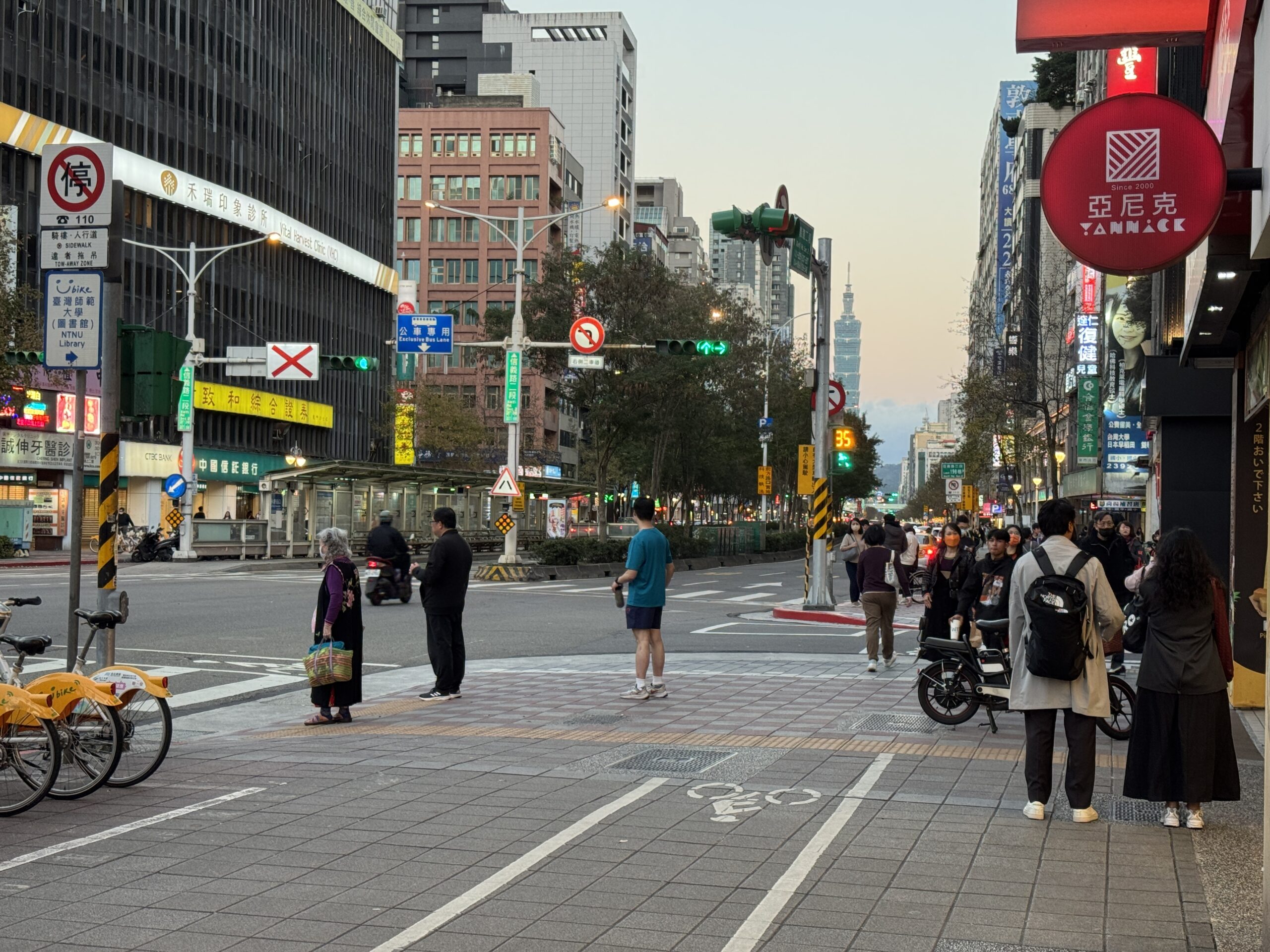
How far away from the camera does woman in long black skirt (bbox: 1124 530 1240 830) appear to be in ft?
25.7

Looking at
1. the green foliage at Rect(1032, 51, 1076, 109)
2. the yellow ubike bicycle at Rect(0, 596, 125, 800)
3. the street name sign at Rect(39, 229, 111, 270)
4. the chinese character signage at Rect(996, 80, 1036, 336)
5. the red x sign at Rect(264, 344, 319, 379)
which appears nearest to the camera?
the yellow ubike bicycle at Rect(0, 596, 125, 800)

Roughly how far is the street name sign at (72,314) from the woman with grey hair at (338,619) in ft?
A: 7.71

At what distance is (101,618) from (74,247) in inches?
107

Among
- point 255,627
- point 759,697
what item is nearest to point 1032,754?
point 759,697

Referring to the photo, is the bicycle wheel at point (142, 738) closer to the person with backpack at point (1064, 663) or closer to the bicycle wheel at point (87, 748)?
the bicycle wheel at point (87, 748)

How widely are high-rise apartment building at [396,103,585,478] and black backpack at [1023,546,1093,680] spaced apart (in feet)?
307

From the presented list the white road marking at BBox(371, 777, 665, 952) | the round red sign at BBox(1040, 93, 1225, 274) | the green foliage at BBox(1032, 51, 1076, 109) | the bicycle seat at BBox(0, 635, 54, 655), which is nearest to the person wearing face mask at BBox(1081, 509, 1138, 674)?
the white road marking at BBox(371, 777, 665, 952)

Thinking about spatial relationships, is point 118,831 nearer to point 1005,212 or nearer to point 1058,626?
point 1058,626

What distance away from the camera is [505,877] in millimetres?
6672

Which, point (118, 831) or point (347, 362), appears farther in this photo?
point (347, 362)

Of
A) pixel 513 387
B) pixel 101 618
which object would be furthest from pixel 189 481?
pixel 101 618

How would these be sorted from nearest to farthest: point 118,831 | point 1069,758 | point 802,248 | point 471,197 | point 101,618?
1. point 118,831
2. point 1069,758
3. point 101,618
4. point 802,248
5. point 471,197

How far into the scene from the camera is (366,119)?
9100cm

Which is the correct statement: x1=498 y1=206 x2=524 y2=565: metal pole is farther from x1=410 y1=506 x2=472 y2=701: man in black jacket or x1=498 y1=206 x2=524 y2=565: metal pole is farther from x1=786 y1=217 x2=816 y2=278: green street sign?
x1=410 y1=506 x2=472 y2=701: man in black jacket
